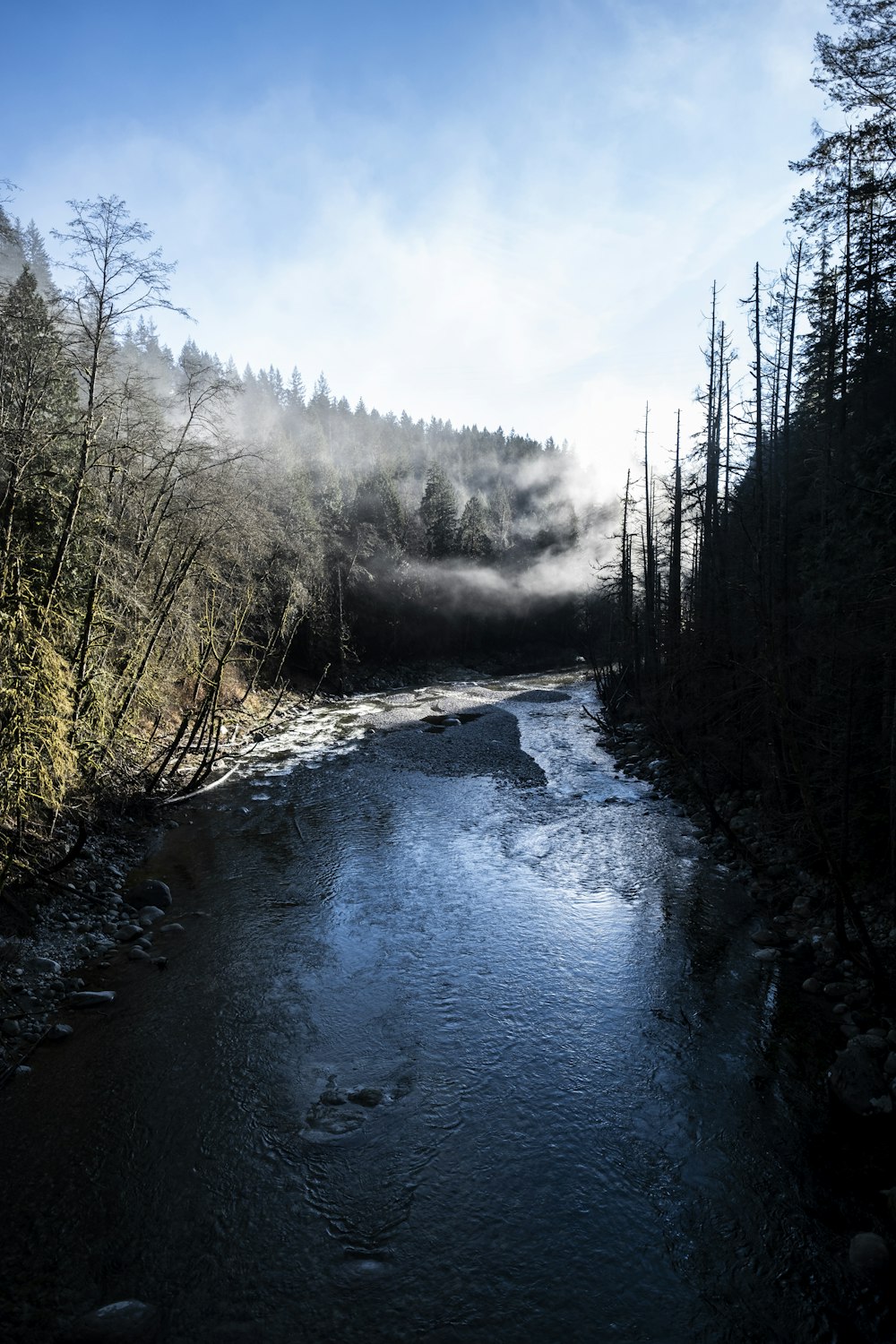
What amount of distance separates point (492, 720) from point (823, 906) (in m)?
17.5

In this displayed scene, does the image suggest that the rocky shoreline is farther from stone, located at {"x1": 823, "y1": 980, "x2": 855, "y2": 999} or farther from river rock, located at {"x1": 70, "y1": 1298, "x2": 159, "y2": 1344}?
stone, located at {"x1": 823, "y1": 980, "x2": 855, "y2": 999}

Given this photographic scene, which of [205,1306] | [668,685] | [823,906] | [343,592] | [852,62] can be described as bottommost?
[205,1306]

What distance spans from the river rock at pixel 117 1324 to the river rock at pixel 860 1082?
5896 millimetres

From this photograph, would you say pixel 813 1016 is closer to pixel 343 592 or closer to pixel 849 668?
pixel 849 668

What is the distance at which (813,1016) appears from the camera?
7.35 m

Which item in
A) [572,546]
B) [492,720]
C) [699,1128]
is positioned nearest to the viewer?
[699,1128]

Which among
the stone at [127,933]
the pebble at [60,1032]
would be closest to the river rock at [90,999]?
the pebble at [60,1032]

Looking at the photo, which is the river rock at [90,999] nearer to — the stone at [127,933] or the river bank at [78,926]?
the river bank at [78,926]

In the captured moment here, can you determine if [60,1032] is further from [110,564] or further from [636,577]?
[636,577]

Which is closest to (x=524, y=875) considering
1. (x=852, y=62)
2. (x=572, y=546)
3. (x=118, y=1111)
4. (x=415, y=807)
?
(x=415, y=807)

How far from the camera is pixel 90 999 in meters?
7.36

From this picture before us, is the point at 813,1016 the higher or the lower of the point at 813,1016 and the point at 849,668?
the lower

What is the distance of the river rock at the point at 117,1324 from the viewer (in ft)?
13.2

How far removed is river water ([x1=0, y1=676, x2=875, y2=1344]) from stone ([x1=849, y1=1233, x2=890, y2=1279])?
0.16 metres
